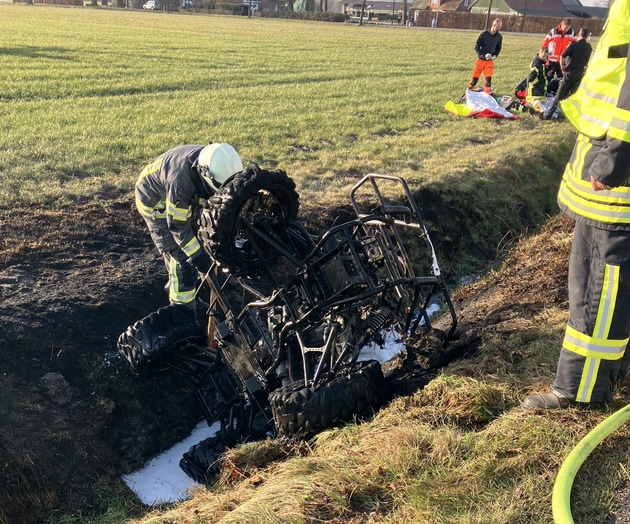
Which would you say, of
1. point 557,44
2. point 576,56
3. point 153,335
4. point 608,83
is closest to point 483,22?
point 557,44

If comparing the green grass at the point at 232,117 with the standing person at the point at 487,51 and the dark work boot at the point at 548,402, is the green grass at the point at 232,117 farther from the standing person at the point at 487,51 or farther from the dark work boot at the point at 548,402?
the dark work boot at the point at 548,402

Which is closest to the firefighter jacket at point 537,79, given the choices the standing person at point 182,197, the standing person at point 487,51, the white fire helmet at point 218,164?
the standing person at point 487,51

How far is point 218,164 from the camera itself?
501cm

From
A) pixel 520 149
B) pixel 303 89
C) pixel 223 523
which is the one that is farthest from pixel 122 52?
pixel 223 523

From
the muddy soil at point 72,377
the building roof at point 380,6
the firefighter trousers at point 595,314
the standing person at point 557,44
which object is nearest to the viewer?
the firefighter trousers at point 595,314

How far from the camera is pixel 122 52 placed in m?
23.1

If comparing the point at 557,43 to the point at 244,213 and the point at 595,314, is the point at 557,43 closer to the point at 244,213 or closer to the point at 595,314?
the point at 244,213

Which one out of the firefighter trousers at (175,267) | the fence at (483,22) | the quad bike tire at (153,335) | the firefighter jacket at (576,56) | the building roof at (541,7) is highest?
the building roof at (541,7)

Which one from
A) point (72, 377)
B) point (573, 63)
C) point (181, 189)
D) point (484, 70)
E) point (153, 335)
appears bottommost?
point (72, 377)

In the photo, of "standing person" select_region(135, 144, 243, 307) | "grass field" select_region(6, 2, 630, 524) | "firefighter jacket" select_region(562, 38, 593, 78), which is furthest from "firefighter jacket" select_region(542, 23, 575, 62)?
"standing person" select_region(135, 144, 243, 307)

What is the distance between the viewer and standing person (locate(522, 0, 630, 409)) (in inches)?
125

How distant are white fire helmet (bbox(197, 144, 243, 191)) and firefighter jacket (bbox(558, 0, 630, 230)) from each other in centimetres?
255

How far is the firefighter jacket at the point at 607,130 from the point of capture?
3.09 metres

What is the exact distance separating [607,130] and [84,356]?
4.27 metres
